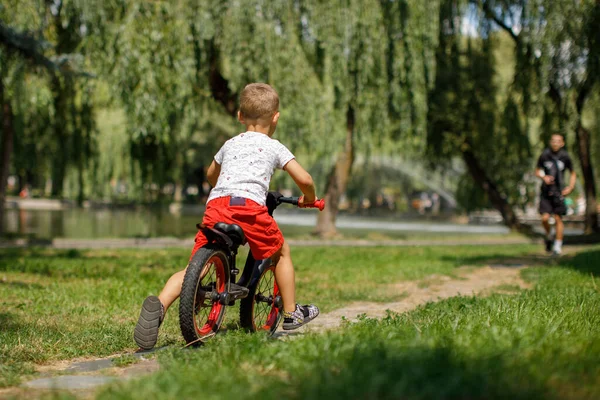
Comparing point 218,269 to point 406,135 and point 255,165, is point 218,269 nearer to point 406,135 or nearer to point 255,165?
point 255,165

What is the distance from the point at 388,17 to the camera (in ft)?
53.8

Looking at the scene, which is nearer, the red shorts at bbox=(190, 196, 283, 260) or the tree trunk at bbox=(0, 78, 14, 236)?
the red shorts at bbox=(190, 196, 283, 260)

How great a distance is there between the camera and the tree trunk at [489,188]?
20.8 meters

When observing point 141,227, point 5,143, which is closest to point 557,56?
point 5,143

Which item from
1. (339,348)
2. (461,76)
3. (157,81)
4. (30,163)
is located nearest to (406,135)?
(461,76)

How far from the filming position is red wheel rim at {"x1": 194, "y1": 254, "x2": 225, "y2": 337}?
14.0 feet

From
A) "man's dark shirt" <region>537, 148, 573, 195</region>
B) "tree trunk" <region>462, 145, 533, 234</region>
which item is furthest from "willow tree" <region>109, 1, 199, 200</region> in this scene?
"tree trunk" <region>462, 145, 533, 234</region>

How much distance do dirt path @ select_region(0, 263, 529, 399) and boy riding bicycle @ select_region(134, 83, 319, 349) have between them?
0.27m

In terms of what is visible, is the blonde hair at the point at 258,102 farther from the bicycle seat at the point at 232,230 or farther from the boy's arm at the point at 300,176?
the bicycle seat at the point at 232,230

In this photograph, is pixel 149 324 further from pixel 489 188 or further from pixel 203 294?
pixel 489 188

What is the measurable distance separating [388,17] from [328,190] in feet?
16.1

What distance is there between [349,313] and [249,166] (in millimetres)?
2193

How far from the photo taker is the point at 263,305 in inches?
193

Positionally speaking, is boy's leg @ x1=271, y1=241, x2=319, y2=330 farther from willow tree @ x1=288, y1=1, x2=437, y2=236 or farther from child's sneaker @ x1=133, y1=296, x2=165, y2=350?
willow tree @ x1=288, y1=1, x2=437, y2=236
